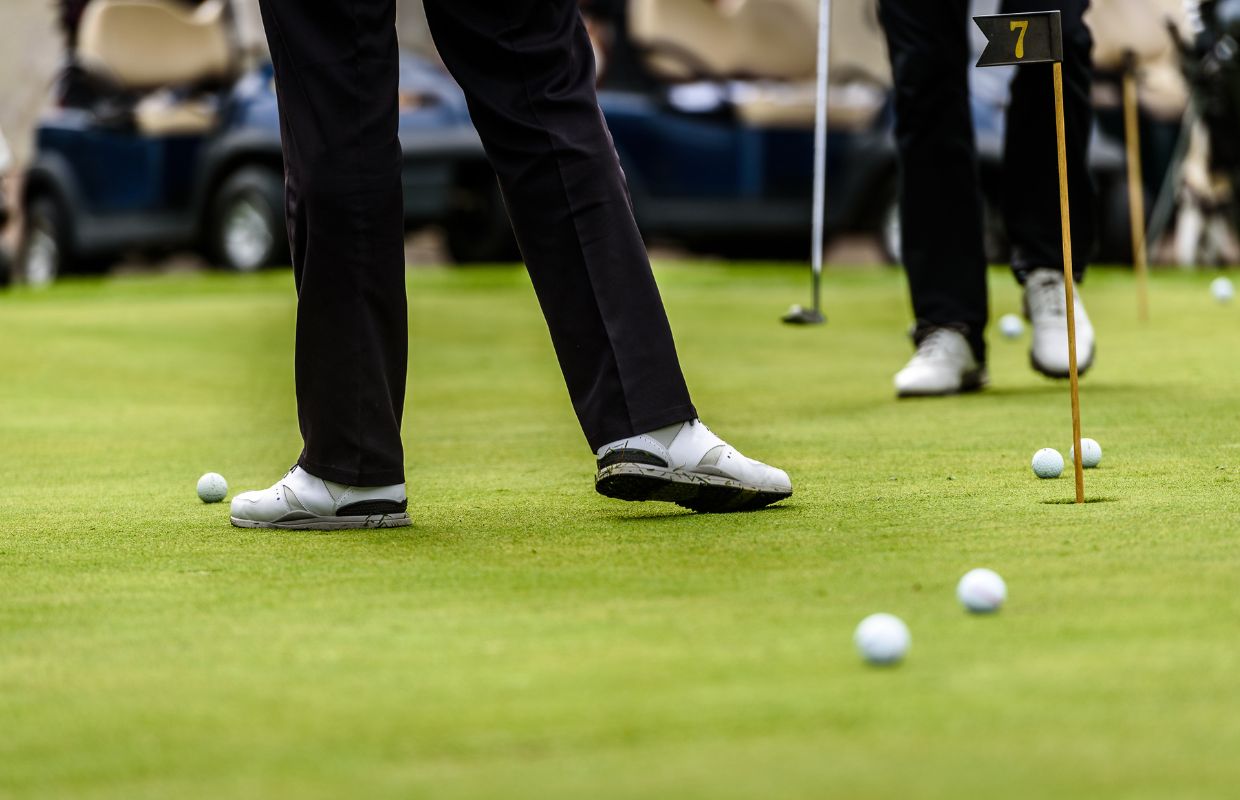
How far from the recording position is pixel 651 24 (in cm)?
1334

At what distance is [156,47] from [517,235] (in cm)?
1189

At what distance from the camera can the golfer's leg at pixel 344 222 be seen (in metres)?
2.96

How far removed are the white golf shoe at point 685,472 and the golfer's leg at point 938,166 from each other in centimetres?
193

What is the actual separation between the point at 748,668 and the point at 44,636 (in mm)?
796

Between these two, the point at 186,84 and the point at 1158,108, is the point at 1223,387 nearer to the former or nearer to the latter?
the point at 1158,108

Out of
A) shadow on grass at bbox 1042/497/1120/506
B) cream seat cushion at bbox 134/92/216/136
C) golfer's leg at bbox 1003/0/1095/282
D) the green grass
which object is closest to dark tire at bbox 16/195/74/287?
cream seat cushion at bbox 134/92/216/136

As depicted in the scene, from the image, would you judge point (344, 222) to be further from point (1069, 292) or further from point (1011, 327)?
point (1011, 327)

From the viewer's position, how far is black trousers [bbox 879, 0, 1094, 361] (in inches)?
189

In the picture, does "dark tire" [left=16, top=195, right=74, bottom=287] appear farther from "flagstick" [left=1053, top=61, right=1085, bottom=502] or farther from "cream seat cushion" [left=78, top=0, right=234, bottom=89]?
"flagstick" [left=1053, top=61, right=1085, bottom=502]

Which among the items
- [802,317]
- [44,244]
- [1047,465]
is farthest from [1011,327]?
[44,244]

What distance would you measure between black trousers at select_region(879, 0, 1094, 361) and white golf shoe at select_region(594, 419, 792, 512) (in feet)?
6.33

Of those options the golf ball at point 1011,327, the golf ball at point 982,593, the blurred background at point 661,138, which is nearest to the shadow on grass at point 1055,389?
the golf ball at point 1011,327

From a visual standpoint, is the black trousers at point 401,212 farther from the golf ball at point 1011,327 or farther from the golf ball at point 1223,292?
the golf ball at point 1223,292

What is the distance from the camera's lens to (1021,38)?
3051 millimetres
